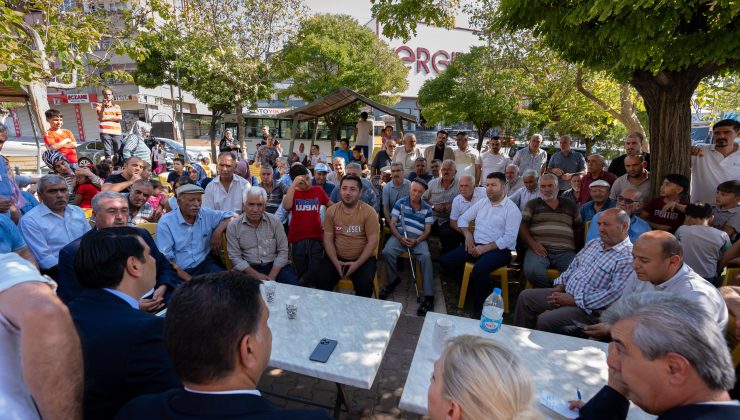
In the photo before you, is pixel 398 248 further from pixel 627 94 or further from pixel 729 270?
pixel 627 94

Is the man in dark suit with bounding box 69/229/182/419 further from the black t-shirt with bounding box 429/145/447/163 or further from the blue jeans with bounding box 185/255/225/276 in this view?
the black t-shirt with bounding box 429/145/447/163

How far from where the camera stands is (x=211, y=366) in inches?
46.3

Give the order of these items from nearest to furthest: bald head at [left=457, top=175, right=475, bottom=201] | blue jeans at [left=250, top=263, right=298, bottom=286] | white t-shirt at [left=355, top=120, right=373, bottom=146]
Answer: blue jeans at [left=250, top=263, right=298, bottom=286], bald head at [left=457, top=175, right=475, bottom=201], white t-shirt at [left=355, top=120, right=373, bottom=146]

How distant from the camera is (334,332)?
8.30ft

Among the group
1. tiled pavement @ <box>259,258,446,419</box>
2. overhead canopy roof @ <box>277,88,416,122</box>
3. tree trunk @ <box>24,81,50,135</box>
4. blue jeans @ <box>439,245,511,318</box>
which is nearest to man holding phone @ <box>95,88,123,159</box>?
tree trunk @ <box>24,81,50,135</box>

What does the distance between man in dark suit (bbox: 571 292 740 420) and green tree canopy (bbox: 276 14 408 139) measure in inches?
730

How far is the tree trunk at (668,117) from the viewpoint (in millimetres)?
4301

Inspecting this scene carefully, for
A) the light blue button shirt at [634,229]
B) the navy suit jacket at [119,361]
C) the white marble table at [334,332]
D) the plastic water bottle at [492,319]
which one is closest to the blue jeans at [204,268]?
the white marble table at [334,332]

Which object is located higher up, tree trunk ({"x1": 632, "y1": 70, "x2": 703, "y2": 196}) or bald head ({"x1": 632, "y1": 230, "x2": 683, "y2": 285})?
tree trunk ({"x1": 632, "y1": 70, "x2": 703, "y2": 196})

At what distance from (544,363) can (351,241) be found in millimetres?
2526

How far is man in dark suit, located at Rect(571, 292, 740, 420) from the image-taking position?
51.4 inches

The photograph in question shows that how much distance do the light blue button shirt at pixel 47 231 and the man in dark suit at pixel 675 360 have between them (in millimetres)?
4492

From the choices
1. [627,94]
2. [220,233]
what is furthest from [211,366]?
[627,94]

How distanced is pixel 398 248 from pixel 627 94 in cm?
813
